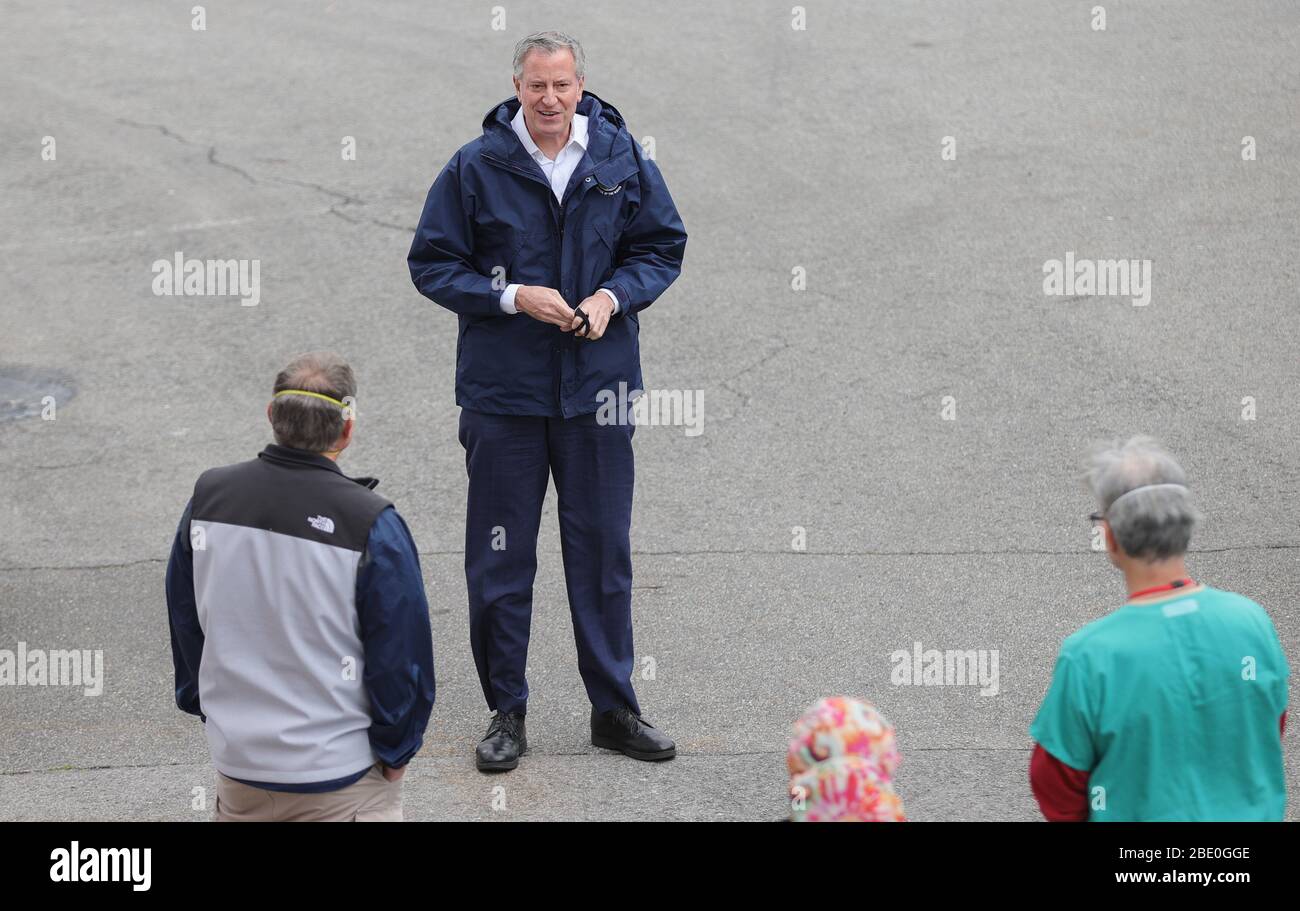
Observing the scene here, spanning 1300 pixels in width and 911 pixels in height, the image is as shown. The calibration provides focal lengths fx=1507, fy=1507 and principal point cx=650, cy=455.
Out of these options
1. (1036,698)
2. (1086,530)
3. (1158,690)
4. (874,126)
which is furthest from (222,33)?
(1158,690)

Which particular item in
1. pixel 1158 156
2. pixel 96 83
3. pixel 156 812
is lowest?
pixel 156 812

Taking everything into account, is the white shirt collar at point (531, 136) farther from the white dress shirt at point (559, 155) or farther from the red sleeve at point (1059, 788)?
the red sleeve at point (1059, 788)

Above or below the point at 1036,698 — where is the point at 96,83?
above

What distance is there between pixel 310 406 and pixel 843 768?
1667 mm

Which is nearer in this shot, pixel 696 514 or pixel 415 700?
pixel 415 700

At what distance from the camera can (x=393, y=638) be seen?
367 cm

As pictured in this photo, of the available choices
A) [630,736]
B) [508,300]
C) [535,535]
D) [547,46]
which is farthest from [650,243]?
[630,736]

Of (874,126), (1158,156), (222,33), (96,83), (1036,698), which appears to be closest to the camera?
(1036,698)

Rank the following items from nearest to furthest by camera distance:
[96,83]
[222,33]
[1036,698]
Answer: [1036,698], [96,83], [222,33]

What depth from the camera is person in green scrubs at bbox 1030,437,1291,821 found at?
10.00ft

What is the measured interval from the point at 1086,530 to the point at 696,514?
6.27ft

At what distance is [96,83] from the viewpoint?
14.5 meters

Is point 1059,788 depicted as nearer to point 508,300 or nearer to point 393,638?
point 393,638
